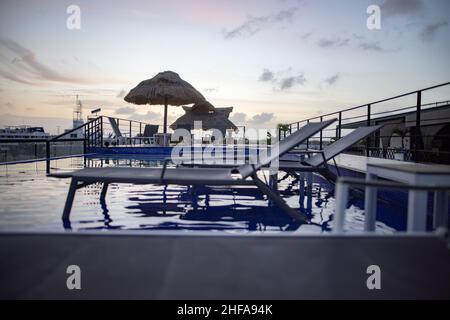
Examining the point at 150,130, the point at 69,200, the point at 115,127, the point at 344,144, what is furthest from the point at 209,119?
the point at 69,200

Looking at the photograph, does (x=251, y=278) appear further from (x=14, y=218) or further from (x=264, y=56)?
(x=264, y=56)

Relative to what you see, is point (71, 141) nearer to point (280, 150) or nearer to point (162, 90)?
point (162, 90)

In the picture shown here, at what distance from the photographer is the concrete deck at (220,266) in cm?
116

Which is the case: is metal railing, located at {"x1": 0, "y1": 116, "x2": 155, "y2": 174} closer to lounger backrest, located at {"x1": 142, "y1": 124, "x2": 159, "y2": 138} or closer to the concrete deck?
lounger backrest, located at {"x1": 142, "y1": 124, "x2": 159, "y2": 138}

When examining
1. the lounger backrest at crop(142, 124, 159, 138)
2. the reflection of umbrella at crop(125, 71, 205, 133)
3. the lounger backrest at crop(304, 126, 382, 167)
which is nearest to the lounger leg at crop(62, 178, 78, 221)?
the lounger backrest at crop(304, 126, 382, 167)

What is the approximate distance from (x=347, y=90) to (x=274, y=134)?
13.2 ft

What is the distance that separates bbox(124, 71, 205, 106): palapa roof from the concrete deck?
11.8 m

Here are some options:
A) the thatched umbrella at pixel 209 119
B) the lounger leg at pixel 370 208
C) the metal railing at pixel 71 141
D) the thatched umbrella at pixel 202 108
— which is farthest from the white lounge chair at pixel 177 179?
the thatched umbrella at pixel 209 119

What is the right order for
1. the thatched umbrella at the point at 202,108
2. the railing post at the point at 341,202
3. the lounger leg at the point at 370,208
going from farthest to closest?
the thatched umbrella at the point at 202,108 < the lounger leg at the point at 370,208 < the railing post at the point at 341,202

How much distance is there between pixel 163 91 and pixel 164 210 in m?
10.1

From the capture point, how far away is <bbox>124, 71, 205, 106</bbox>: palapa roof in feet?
41.8

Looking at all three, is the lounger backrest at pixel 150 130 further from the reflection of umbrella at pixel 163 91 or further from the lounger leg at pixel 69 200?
the lounger leg at pixel 69 200

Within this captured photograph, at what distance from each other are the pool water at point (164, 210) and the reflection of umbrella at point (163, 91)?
27.6 feet

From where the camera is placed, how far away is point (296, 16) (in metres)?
8.55
